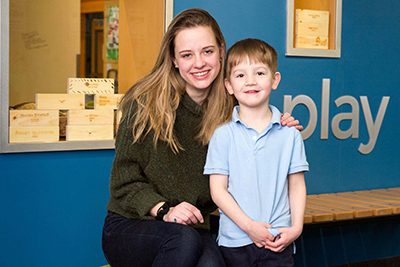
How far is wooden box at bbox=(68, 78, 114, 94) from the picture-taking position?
3.96 metres

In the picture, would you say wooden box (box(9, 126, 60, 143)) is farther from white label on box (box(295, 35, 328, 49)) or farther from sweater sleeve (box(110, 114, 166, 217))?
white label on box (box(295, 35, 328, 49))

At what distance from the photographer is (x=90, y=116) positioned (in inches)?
158

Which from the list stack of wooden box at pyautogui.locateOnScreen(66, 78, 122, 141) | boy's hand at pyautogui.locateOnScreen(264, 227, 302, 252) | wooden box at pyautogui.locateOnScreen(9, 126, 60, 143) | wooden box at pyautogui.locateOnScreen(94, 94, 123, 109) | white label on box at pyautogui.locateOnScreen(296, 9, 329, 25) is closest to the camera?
boy's hand at pyautogui.locateOnScreen(264, 227, 302, 252)

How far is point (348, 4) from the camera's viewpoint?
4.84m

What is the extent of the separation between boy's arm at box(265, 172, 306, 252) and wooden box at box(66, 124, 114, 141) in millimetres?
1366

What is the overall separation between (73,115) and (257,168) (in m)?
1.37

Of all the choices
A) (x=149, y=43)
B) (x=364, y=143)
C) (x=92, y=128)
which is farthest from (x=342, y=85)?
(x=92, y=128)

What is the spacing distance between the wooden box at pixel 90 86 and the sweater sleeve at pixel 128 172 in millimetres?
930

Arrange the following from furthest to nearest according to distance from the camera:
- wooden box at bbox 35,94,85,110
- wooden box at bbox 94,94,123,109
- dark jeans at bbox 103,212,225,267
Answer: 1. wooden box at bbox 94,94,123,109
2. wooden box at bbox 35,94,85,110
3. dark jeans at bbox 103,212,225,267

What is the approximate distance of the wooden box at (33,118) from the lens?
12.2 ft

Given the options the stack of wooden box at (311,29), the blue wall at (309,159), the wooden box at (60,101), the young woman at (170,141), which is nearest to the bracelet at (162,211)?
the young woman at (170,141)

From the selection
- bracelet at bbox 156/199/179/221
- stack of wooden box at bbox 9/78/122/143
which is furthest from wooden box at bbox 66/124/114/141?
bracelet at bbox 156/199/179/221

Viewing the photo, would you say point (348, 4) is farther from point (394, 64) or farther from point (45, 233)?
point (45, 233)

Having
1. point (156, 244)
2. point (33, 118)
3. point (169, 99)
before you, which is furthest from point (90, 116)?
point (156, 244)
